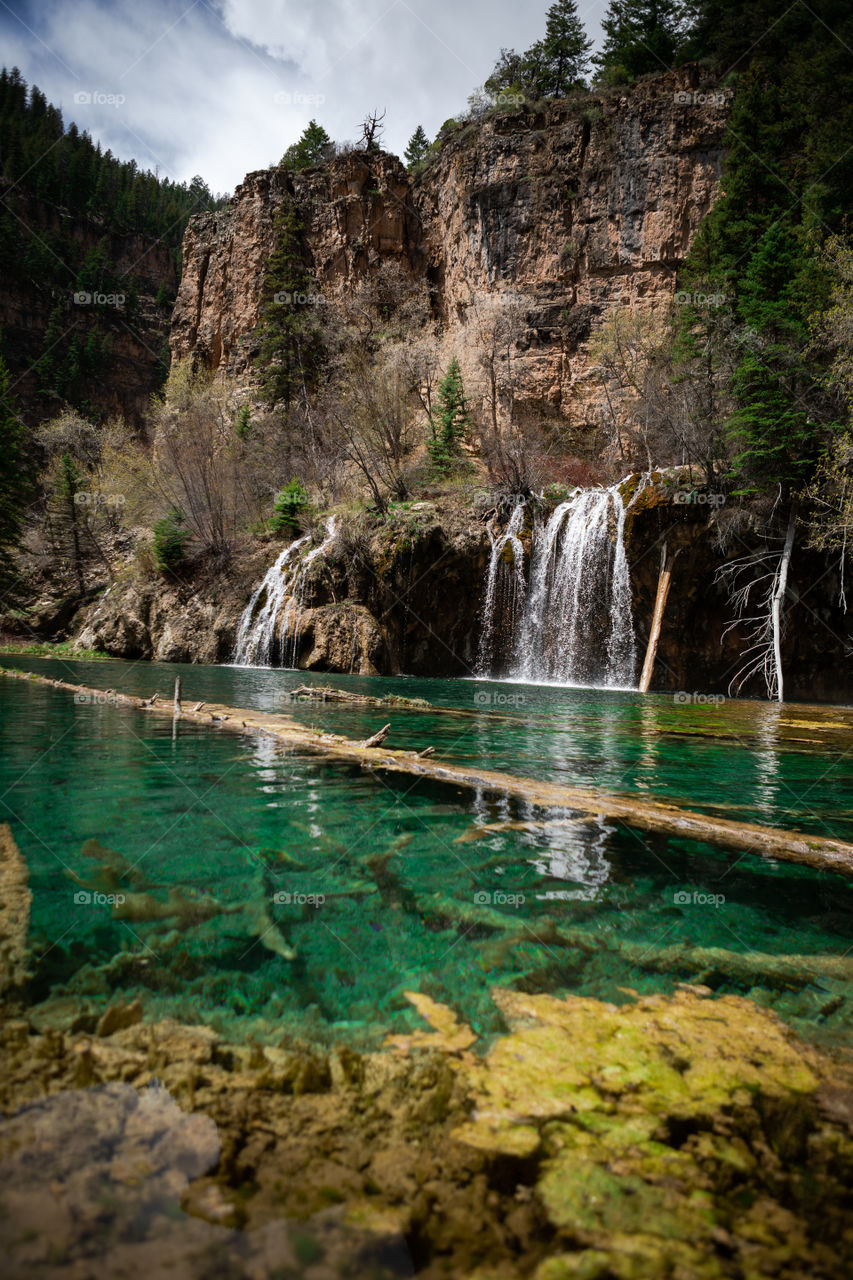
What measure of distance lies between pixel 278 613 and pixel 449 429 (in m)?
14.6

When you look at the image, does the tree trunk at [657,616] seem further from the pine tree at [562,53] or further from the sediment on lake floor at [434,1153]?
the pine tree at [562,53]

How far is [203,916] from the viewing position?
307 cm

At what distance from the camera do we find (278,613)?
938 inches

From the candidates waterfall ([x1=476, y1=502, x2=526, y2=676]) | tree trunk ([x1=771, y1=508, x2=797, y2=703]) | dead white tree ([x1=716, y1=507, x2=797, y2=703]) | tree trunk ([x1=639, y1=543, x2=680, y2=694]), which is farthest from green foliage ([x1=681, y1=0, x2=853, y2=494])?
waterfall ([x1=476, y1=502, x2=526, y2=676])

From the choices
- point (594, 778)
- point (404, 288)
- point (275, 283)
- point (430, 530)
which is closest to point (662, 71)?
point (404, 288)

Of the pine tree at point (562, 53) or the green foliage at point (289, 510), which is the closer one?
the green foliage at point (289, 510)

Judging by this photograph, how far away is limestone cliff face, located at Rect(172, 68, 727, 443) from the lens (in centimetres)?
3191

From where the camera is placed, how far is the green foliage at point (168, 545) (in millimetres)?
28047

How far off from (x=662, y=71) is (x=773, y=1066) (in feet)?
164

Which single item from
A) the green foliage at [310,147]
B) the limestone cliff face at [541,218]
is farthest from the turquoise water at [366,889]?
the green foliage at [310,147]

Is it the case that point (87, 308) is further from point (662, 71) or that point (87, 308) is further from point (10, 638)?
point (662, 71)

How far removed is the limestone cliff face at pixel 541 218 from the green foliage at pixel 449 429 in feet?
13.6

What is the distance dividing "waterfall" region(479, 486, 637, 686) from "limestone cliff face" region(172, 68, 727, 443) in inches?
602

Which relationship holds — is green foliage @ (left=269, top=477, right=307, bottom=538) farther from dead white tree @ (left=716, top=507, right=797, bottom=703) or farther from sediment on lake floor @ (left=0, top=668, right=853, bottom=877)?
sediment on lake floor @ (left=0, top=668, right=853, bottom=877)
